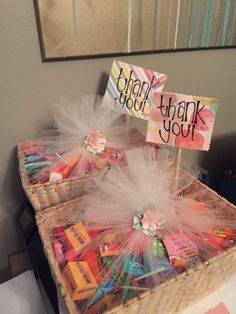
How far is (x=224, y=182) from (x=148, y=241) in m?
0.89

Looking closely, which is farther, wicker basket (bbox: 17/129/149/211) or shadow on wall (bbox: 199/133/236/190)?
shadow on wall (bbox: 199/133/236/190)

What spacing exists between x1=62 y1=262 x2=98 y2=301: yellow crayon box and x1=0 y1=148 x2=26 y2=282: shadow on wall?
471 mm

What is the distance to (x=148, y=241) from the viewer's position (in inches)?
22.3

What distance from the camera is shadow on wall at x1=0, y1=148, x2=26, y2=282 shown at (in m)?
0.89

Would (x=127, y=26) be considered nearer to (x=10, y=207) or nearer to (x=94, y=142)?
(x=94, y=142)

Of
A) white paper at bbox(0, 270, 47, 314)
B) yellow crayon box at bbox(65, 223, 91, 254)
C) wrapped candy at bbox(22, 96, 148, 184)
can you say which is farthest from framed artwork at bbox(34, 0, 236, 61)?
white paper at bbox(0, 270, 47, 314)

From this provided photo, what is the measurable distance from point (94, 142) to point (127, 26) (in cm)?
38

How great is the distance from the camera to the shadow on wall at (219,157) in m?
1.36

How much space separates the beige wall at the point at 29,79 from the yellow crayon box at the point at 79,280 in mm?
480

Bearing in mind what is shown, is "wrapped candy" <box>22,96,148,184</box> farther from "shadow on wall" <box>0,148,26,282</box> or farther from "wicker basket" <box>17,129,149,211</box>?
"shadow on wall" <box>0,148,26,282</box>

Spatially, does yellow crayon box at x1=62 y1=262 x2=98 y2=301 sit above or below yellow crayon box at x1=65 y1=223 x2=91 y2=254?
below

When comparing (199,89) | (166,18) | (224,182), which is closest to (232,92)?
(199,89)

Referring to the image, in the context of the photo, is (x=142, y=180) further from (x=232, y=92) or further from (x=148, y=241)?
(x=232, y=92)

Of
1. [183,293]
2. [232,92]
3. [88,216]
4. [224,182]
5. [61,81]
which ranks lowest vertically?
[224,182]
